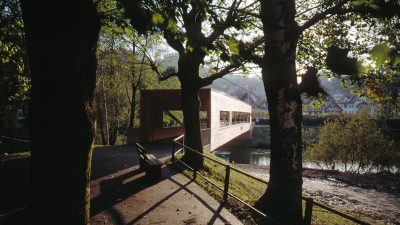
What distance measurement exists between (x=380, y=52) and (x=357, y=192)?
1606 cm

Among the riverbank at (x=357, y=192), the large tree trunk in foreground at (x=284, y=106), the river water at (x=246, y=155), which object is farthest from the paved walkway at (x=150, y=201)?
the river water at (x=246, y=155)

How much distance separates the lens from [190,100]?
12.5 meters

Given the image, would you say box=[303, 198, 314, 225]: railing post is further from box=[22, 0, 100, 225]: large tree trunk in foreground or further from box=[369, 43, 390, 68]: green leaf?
box=[22, 0, 100, 225]: large tree trunk in foreground

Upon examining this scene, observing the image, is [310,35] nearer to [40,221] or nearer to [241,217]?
[241,217]

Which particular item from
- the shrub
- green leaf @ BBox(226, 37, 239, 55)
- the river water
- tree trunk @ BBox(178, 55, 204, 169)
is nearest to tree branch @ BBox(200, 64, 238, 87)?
tree trunk @ BBox(178, 55, 204, 169)

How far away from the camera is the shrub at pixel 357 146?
23281 millimetres

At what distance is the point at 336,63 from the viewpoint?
2355mm

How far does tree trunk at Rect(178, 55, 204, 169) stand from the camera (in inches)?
481

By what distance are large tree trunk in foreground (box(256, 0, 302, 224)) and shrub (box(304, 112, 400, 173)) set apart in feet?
65.8

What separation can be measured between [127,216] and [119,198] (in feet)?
4.59

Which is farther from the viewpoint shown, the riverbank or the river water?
the river water

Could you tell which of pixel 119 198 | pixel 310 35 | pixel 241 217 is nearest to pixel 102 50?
pixel 310 35

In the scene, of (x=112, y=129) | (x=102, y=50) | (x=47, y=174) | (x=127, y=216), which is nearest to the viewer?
(x=47, y=174)

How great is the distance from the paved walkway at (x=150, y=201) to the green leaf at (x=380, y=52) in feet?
16.1
